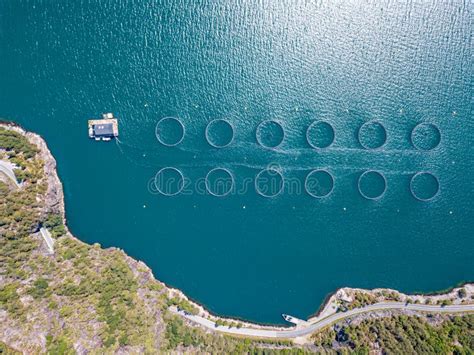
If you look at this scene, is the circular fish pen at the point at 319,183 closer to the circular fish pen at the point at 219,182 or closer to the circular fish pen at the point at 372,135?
the circular fish pen at the point at 372,135

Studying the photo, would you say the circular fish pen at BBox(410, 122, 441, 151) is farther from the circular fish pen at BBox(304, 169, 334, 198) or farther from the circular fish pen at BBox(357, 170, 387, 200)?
the circular fish pen at BBox(304, 169, 334, 198)

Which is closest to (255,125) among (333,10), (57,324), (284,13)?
(284,13)

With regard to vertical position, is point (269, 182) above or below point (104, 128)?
below

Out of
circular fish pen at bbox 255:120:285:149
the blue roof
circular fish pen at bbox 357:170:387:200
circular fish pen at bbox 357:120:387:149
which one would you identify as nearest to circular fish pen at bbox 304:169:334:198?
circular fish pen at bbox 357:170:387:200

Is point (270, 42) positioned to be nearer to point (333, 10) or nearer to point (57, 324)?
point (333, 10)

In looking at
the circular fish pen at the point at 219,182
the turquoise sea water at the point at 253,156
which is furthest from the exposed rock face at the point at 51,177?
the circular fish pen at the point at 219,182

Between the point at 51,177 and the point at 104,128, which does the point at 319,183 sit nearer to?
the point at 104,128

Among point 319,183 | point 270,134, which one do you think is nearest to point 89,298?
point 270,134
